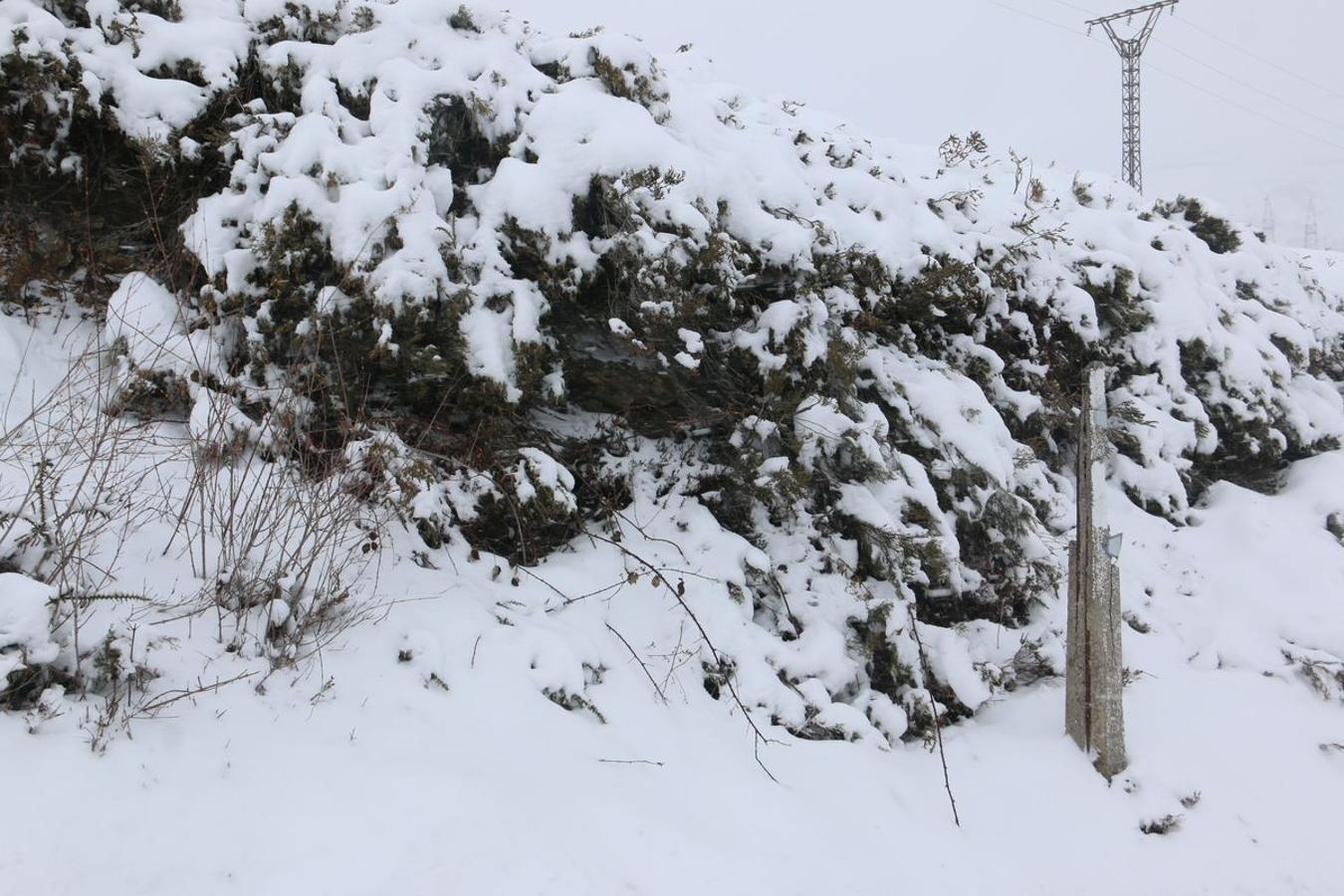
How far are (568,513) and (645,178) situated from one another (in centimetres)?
182

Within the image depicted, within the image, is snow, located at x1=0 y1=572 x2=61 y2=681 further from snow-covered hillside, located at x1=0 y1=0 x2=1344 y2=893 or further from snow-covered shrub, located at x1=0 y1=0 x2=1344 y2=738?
snow-covered shrub, located at x1=0 y1=0 x2=1344 y2=738

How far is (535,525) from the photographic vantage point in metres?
3.73

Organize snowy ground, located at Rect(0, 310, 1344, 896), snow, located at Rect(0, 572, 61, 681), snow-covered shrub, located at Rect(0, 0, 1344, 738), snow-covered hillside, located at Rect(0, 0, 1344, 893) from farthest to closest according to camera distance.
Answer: snow-covered shrub, located at Rect(0, 0, 1344, 738)
snow-covered hillside, located at Rect(0, 0, 1344, 893)
snow, located at Rect(0, 572, 61, 681)
snowy ground, located at Rect(0, 310, 1344, 896)

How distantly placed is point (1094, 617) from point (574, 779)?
2618 millimetres

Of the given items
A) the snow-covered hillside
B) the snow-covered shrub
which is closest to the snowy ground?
the snow-covered hillside

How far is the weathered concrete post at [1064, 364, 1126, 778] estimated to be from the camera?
3559 millimetres

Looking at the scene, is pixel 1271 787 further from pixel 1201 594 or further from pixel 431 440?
pixel 431 440

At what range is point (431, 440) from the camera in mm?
3670

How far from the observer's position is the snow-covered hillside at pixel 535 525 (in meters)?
2.32

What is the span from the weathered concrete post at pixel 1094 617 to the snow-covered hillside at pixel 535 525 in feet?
0.58

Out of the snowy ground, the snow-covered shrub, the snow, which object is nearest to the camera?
the snowy ground

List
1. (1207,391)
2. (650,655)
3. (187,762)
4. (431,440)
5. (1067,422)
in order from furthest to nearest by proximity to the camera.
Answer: (1207,391), (1067,422), (431,440), (650,655), (187,762)

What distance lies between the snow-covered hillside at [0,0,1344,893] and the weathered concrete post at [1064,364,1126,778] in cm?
18

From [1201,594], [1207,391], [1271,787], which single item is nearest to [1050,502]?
[1201,594]
